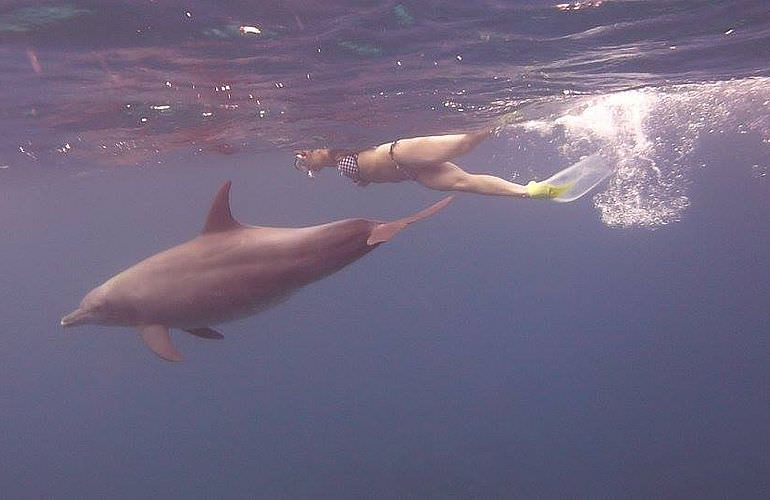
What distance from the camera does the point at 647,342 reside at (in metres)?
67.6

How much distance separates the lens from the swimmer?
28.7ft

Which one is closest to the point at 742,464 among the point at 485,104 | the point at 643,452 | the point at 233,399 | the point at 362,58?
the point at 643,452

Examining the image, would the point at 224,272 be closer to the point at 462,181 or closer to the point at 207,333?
the point at 207,333

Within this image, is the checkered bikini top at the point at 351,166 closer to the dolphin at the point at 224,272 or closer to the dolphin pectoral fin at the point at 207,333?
the dolphin at the point at 224,272

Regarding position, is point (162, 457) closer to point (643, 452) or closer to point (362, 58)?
point (643, 452)

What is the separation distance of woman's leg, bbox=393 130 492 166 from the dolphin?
4116 mm

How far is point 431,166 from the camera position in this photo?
1035 centimetres

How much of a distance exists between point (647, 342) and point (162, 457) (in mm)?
48342

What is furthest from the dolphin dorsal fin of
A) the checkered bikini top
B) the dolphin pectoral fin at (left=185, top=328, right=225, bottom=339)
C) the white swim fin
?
the checkered bikini top

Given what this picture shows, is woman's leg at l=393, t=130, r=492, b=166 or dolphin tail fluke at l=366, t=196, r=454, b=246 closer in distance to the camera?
dolphin tail fluke at l=366, t=196, r=454, b=246

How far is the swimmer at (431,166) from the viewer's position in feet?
28.7

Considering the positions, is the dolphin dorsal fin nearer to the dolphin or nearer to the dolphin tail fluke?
the dolphin

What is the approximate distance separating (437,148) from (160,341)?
5.16 m

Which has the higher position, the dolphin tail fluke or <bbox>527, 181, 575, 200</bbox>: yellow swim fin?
the dolphin tail fluke
